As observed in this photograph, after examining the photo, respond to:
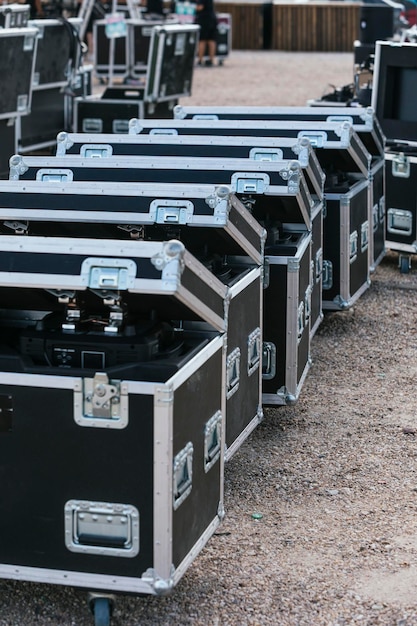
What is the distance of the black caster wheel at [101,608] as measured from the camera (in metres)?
3.18

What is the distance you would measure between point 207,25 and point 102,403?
57.7ft

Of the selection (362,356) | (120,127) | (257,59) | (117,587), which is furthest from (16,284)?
(257,59)

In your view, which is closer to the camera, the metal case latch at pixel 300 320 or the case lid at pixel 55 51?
the metal case latch at pixel 300 320

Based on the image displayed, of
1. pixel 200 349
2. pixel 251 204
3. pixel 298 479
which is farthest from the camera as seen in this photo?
pixel 251 204

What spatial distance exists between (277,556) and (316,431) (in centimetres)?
114

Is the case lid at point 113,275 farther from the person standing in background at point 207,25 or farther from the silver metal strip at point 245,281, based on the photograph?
the person standing in background at point 207,25

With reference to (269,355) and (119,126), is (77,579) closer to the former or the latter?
(269,355)

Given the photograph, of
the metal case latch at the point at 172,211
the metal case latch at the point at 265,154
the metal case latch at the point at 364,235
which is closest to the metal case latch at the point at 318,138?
the metal case latch at the point at 364,235

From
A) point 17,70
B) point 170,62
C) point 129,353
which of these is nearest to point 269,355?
point 129,353

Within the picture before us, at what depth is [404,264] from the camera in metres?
7.33

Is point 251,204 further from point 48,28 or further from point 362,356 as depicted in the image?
point 48,28

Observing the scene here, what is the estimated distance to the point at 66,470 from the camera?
3.11 m

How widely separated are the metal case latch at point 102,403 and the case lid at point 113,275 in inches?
9.3

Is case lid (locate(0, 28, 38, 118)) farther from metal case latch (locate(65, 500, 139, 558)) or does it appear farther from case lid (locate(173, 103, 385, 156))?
metal case latch (locate(65, 500, 139, 558))
